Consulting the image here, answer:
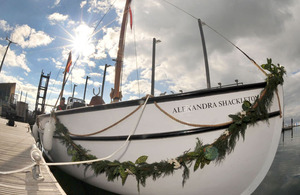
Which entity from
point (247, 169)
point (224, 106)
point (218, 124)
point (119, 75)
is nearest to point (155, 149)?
point (218, 124)

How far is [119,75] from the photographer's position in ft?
20.8

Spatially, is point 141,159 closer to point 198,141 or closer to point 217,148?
point 198,141

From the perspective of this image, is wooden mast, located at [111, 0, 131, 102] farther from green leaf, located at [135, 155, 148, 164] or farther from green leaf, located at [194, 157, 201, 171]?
green leaf, located at [194, 157, 201, 171]

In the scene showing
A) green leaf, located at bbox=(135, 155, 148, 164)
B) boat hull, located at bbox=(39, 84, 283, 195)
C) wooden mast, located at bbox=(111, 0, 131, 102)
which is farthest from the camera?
wooden mast, located at bbox=(111, 0, 131, 102)

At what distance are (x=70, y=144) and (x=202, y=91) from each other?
321 cm

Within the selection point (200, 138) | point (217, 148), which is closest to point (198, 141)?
point (200, 138)

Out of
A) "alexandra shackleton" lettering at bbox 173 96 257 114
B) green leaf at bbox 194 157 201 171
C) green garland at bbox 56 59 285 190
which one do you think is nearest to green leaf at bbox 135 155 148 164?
green garland at bbox 56 59 285 190

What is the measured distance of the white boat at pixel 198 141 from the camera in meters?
2.77

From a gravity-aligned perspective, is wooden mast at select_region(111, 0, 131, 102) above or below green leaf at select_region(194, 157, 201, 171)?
above

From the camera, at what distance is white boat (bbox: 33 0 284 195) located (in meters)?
2.77

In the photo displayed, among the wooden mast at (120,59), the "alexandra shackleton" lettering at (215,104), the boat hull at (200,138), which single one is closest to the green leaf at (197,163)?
the boat hull at (200,138)

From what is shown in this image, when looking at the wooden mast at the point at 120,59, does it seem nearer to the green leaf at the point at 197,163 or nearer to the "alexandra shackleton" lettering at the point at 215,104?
the "alexandra shackleton" lettering at the point at 215,104

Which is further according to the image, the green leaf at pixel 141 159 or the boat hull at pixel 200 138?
the green leaf at pixel 141 159

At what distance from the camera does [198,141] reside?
2799mm
